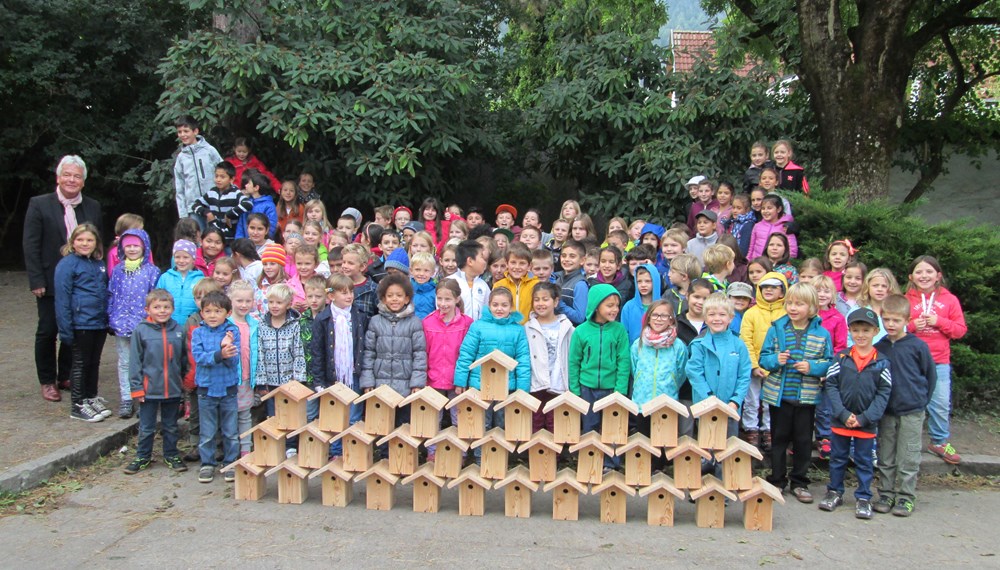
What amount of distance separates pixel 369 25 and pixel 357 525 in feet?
21.2

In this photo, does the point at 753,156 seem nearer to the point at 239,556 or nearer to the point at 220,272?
the point at 220,272

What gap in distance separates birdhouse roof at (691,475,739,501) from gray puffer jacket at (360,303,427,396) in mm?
2193

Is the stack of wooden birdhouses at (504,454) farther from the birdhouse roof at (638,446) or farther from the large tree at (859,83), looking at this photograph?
the large tree at (859,83)

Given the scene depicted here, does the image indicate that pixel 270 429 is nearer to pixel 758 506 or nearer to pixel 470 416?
pixel 470 416

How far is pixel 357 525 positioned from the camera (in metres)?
5.43

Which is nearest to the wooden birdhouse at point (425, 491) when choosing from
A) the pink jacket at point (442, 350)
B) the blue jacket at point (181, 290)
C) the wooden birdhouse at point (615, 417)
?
the pink jacket at point (442, 350)

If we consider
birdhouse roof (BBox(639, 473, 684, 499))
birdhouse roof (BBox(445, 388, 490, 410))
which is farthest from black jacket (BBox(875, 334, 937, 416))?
birdhouse roof (BBox(445, 388, 490, 410))

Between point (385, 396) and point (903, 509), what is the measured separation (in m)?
3.75

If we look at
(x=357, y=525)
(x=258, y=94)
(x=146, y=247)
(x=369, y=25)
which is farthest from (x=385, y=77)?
(x=357, y=525)

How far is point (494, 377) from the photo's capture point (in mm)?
5879

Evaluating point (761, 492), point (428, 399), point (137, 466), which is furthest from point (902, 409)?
point (137, 466)

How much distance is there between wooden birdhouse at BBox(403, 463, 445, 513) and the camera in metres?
5.71

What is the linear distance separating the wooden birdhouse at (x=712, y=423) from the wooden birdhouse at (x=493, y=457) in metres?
1.30

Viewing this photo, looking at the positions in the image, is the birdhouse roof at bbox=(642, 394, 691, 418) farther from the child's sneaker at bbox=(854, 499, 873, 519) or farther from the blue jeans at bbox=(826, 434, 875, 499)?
the child's sneaker at bbox=(854, 499, 873, 519)
